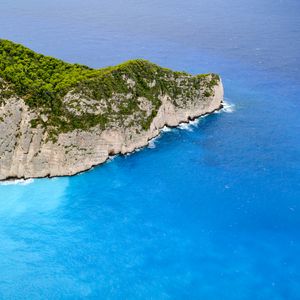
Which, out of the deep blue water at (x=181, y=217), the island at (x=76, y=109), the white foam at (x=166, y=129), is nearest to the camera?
the deep blue water at (x=181, y=217)

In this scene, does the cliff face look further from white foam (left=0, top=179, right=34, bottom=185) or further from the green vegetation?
the green vegetation

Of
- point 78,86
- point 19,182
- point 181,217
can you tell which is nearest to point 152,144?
point 78,86

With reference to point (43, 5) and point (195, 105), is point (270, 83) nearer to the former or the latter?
point (195, 105)

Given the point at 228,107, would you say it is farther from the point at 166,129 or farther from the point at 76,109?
the point at 76,109

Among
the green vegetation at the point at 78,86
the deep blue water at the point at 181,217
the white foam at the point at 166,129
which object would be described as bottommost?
the deep blue water at the point at 181,217

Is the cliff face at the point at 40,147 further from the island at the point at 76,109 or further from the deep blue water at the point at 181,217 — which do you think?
the deep blue water at the point at 181,217

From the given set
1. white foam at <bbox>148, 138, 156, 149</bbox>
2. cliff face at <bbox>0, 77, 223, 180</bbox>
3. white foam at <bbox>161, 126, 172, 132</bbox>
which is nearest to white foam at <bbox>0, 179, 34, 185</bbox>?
cliff face at <bbox>0, 77, 223, 180</bbox>

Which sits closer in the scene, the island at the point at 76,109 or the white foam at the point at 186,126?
the island at the point at 76,109

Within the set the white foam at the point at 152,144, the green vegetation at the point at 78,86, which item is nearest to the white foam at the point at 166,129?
the white foam at the point at 152,144
